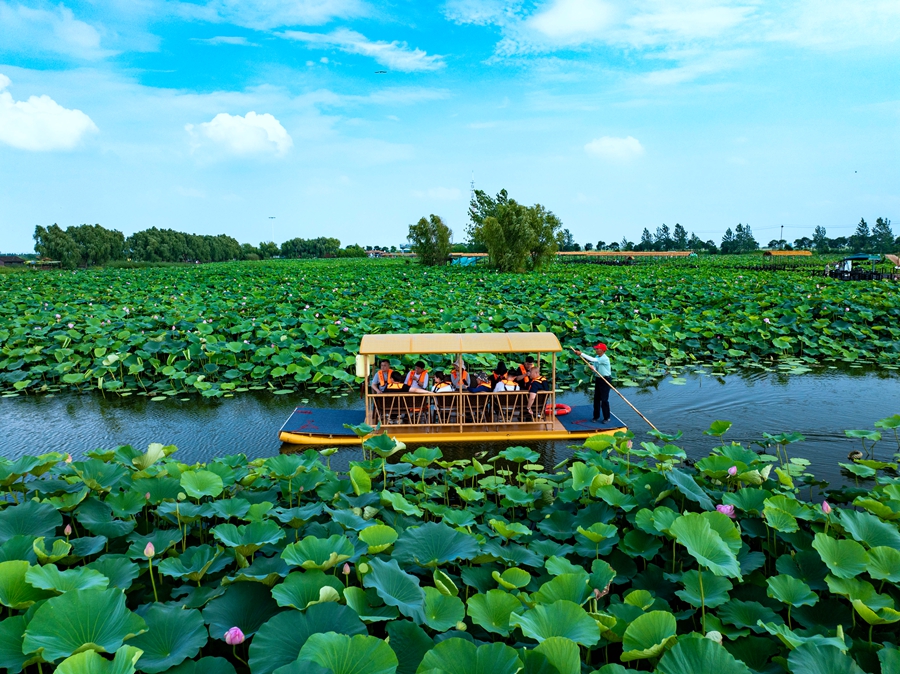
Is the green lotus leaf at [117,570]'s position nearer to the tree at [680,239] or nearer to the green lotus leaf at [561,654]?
the green lotus leaf at [561,654]

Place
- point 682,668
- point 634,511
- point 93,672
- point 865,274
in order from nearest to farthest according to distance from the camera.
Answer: point 93,672 → point 682,668 → point 634,511 → point 865,274

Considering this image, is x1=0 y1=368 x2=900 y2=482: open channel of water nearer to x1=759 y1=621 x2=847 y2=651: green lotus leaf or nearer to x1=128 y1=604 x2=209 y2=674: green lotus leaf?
x1=128 y1=604 x2=209 y2=674: green lotus leaf

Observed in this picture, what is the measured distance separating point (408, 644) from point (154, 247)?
77393 millimetres

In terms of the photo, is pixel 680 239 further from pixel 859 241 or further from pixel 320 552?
pixel 320 552

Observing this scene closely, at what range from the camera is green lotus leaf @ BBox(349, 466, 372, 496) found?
3.51m

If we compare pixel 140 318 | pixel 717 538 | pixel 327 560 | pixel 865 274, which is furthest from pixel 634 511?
pixel 865 274

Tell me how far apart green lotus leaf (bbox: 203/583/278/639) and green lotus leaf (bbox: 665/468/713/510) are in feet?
7.40

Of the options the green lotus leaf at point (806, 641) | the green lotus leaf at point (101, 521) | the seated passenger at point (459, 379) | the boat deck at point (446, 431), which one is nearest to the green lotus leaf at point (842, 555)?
→ the green lotus leaf at point (806, 641)

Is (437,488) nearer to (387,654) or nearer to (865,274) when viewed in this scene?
(387,654)

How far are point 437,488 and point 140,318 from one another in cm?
1177

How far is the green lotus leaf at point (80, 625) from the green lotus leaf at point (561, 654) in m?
1.34

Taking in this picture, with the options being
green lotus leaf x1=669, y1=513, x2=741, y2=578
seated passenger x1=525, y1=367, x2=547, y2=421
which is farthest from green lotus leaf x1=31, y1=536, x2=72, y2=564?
seated passenger x1=525, y1=367, x2=547, y2=421

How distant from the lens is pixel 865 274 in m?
25.0

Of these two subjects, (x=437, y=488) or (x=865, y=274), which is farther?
(x=865, y=274)
